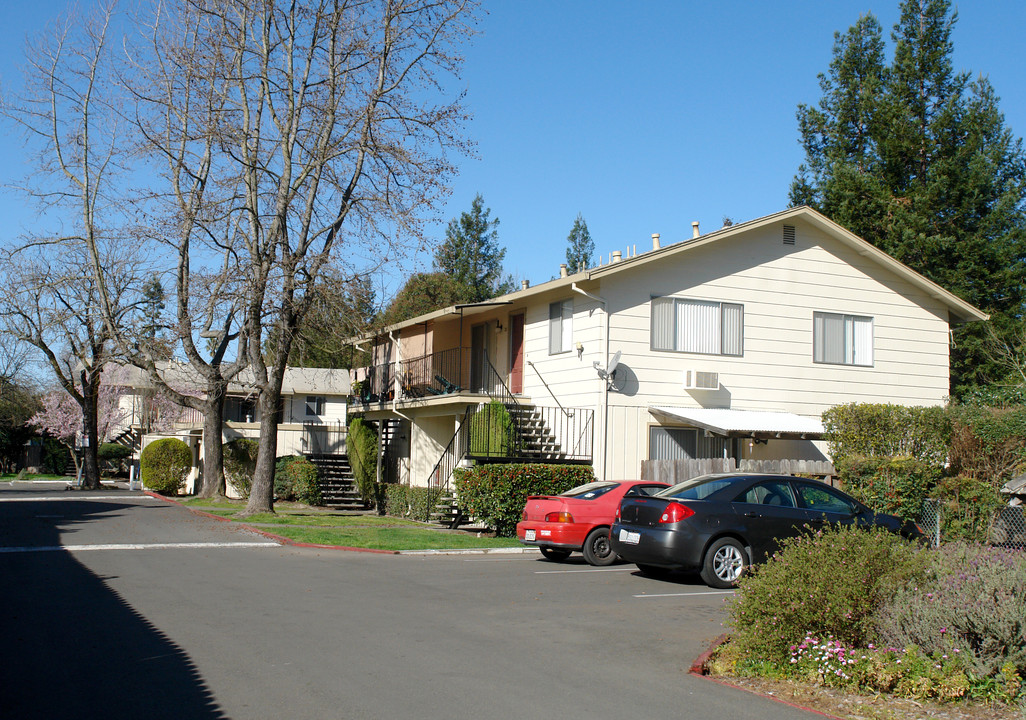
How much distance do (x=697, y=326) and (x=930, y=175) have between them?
67.3ft

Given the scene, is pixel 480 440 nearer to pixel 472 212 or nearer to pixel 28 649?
pixel 28 649

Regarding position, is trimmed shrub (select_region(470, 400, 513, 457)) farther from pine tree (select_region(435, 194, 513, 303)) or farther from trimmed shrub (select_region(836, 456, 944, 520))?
pine tree (select_region(435, 194, 513, 303))

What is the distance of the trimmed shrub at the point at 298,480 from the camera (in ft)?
92.9

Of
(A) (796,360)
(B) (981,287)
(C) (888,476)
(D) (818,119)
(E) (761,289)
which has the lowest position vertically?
(C) (888,476)

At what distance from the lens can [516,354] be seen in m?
25.0

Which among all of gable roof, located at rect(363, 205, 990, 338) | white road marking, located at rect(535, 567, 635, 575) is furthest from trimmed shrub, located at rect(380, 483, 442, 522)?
white road marking, located at rect(535, 567, 635, 575)

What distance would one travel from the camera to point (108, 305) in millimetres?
28672

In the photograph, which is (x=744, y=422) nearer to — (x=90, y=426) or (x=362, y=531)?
(x=362, y=531)

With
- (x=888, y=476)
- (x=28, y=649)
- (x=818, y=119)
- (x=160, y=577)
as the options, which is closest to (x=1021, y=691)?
(x=28, y=649)

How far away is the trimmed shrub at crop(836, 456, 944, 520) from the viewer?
17469mm

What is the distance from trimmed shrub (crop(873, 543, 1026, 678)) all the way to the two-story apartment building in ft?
41.8

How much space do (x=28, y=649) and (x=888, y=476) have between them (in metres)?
14.8

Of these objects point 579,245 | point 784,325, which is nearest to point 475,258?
point 579,245

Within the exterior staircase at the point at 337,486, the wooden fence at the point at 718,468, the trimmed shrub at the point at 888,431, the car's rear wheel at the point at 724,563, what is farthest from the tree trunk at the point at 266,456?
the car's rear wheel at the point at 724,563
